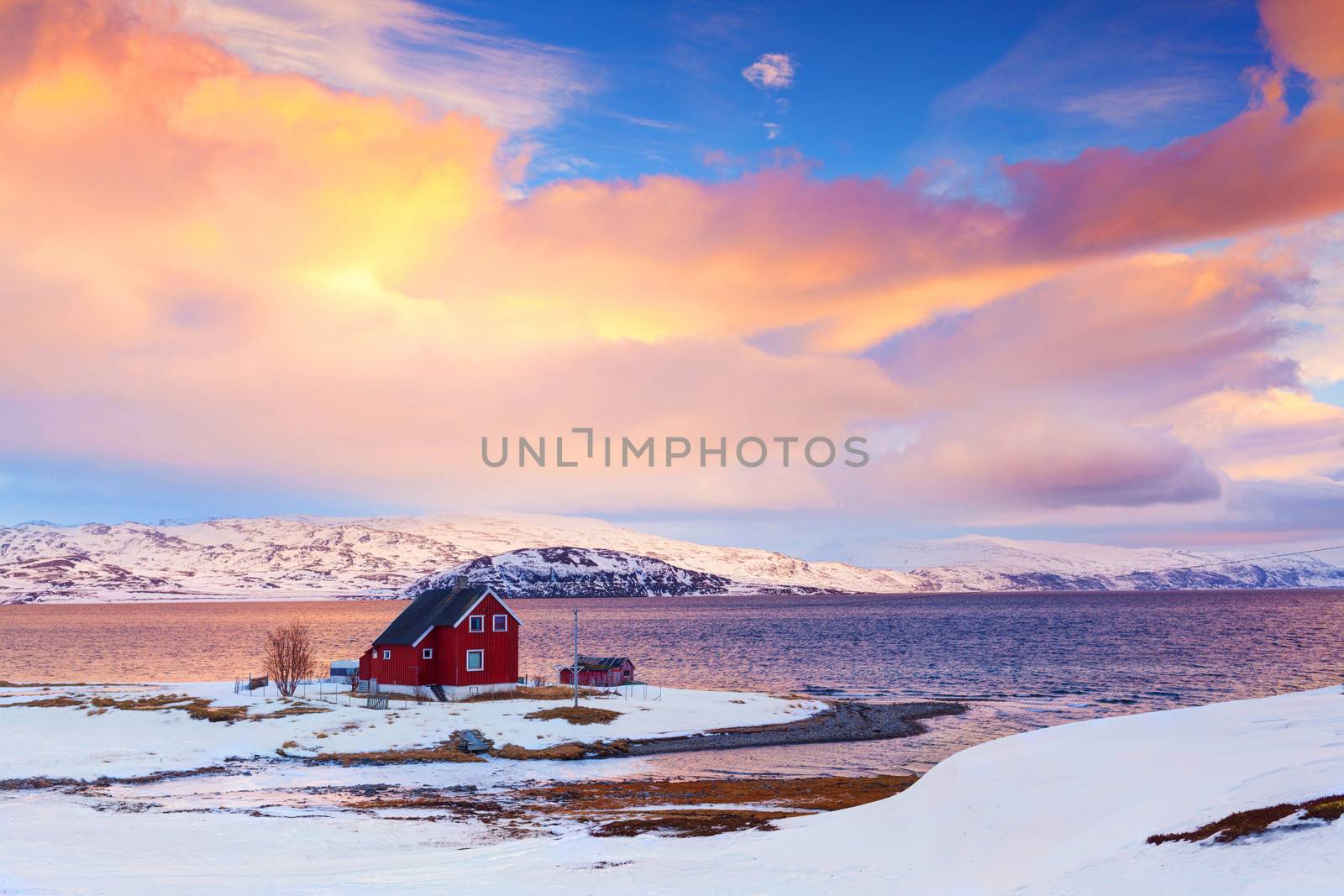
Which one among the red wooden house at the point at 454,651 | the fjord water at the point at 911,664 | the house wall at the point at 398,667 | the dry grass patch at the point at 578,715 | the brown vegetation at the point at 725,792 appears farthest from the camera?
the house wall at the point at 398,667

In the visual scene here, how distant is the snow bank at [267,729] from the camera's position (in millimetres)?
49375

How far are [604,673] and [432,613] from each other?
59.9 ft

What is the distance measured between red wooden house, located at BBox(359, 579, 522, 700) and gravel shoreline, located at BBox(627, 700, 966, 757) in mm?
17477

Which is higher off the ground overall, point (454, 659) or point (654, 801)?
point (454, 659)

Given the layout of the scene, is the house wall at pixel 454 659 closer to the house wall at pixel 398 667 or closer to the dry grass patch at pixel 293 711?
the house wall at pixel 398 667

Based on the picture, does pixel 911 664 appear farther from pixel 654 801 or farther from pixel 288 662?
pixel 654 801

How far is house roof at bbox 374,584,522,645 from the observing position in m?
71.2

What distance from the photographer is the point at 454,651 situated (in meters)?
70.9

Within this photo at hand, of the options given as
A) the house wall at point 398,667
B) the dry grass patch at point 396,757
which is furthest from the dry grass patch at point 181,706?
the house wall at point 398,667

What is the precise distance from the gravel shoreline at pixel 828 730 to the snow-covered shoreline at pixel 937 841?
26461 mm

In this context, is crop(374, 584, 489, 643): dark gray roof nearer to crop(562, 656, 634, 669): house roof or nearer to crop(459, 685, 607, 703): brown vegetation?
crop(459, 685, 607, 703): brown vegetation

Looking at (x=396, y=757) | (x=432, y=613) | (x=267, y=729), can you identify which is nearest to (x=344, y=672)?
(x=432, y=613)

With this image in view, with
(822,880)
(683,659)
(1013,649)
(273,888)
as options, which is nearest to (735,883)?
(822,880)

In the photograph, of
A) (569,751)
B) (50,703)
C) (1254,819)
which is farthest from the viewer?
(50,703)
